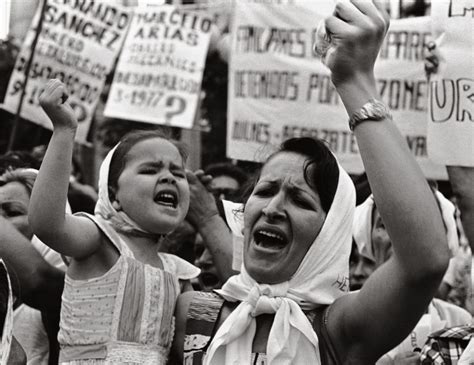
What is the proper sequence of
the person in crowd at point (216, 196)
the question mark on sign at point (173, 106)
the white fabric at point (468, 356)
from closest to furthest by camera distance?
the white fabric at point (468, 356)
the person in crowd at point (216, 196)
the question mark on sign at point (173, 106)

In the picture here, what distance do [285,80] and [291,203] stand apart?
4.07 m

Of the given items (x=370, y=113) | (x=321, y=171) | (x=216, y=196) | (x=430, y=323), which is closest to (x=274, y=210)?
(x=321, y=171)

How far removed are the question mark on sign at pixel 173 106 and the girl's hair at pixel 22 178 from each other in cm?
310

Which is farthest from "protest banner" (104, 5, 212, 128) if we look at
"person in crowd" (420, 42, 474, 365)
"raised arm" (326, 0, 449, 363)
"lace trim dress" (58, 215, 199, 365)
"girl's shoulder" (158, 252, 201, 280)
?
"raised arm" (326, 0, 449, 363)

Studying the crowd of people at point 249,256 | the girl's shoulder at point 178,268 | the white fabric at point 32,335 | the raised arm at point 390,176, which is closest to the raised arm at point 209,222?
the crowd of people at point 249,256

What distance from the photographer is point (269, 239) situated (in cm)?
266

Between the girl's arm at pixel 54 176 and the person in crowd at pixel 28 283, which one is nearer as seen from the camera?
the girl's arm at pixel 54 176

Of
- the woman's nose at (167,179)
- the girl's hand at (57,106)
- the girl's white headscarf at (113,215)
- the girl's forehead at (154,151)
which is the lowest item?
the girl's white headscarf at (113,215)

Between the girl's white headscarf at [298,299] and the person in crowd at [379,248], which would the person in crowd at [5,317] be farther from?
the person in crowd at [379,248]

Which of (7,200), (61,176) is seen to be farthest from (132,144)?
(7,200)

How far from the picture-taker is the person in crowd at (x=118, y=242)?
2.99m

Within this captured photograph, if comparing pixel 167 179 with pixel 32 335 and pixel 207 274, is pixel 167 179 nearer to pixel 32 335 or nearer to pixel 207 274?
pixel 207 274

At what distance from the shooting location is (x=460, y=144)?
14.3 ft

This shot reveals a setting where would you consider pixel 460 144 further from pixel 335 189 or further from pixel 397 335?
pixel 397 335
